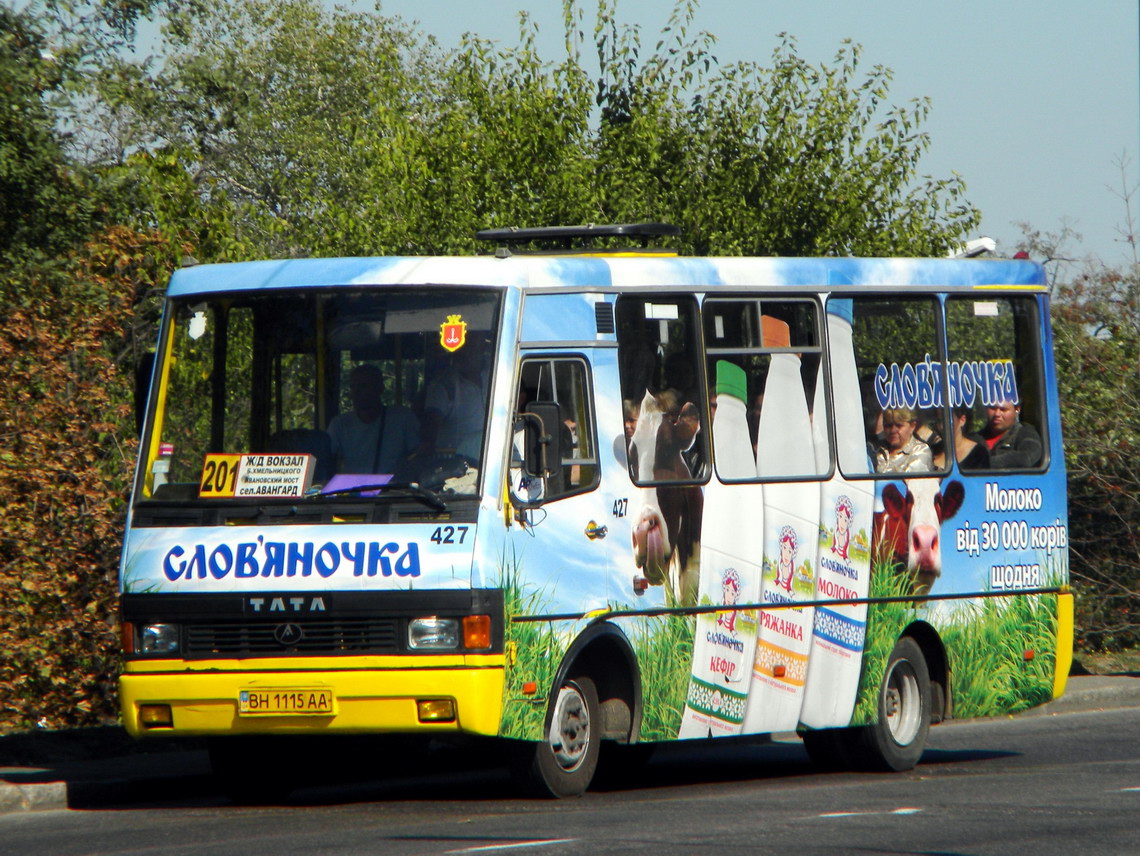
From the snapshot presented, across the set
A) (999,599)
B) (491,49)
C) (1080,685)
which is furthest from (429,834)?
(491,49)

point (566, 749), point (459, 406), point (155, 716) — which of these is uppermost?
point (459, 406)

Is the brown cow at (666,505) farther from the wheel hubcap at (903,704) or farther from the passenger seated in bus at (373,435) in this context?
the wheel hubcap at (903,704)

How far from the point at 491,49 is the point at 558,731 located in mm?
17329

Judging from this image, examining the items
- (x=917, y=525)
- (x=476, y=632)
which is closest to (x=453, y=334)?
(x=476, y=632)

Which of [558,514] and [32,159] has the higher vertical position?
[32,159]

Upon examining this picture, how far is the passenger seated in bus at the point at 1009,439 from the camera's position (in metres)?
12.6

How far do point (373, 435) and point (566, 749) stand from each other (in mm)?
1929

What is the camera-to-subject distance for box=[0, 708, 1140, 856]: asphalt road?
27.7 feet

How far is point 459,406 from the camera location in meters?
9.60

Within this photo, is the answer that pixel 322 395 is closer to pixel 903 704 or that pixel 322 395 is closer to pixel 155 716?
pixel 155 716

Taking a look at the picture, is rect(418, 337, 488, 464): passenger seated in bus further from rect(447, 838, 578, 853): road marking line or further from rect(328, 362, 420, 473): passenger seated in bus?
rect(447, 838, 578, 853): road marking line

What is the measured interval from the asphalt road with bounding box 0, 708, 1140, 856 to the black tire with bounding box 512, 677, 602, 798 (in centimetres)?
10

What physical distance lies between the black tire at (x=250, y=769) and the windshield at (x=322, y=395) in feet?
4.94

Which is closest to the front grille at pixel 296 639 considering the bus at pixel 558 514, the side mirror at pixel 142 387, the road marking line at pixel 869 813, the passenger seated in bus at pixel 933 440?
the bus at pixel 558 514
